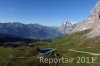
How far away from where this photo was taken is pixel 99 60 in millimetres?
199875

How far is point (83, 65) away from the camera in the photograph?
650 ft

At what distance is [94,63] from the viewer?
197 meters

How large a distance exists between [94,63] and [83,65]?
1008 cm

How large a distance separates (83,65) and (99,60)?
618 inches

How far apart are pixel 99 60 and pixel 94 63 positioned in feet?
21.0
